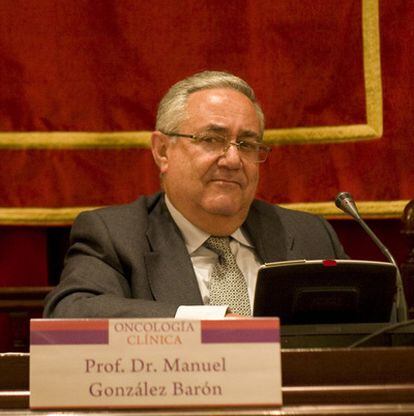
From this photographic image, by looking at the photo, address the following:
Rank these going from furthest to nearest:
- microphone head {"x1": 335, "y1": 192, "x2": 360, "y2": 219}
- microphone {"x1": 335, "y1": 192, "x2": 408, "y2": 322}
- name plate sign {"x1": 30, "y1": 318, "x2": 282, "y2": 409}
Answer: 1. microphone head {"x1": 335, "y1": 192, "x2": 360, "y2": 219}
2. microphone {"x1": 335, "y1": 192, "x2": 408, "y2": 322}
3. name plate sign {"x1": 30, "y1": 318, "x2": 282, "y2": 409}

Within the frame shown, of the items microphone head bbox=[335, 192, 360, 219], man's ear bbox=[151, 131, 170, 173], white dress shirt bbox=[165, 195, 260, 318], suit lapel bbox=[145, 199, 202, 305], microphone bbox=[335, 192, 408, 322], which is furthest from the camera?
man's ear bbox=[151, 131, 170, 173]

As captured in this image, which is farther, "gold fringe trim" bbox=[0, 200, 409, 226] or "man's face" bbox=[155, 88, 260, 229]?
"gold fringe trim" bbox=[0, 200, 409, 226]

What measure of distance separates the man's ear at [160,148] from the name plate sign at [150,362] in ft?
3.85

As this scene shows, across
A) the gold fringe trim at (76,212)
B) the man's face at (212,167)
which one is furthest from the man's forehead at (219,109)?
the gold fringe trim at (76,212)

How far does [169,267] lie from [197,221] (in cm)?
18

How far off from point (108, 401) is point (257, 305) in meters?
0.50

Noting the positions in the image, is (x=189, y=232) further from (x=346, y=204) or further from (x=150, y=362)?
(x=150, y=362)

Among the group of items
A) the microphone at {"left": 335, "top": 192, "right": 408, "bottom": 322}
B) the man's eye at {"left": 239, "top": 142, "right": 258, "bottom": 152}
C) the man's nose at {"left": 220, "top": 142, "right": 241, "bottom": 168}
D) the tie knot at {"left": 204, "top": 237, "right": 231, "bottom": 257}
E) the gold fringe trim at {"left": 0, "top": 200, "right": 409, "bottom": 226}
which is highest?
the man's eye at {"left": 239, "top": 142, "right": 258, "bottom": 152}

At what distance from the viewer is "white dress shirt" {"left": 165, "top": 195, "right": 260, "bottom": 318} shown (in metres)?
1.87

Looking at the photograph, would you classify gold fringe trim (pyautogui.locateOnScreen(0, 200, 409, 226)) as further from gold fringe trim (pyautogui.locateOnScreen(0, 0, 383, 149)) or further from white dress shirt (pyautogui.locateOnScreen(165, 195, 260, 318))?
white dress shirt (pyautogui.locateOnScreen(165, 195, 260, 318))

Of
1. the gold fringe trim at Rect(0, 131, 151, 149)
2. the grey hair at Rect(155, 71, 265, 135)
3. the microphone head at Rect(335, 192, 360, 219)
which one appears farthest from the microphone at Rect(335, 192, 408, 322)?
the gold fringe trim at Rect(0, 131, 151, 149)

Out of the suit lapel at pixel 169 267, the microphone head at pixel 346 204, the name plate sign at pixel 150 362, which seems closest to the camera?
the name plate sign at pixel 150 362

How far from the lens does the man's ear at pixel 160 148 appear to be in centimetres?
198

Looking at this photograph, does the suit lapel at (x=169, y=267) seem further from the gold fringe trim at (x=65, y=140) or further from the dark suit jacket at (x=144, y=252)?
the gold fringe trim at (x=65, y=140)
